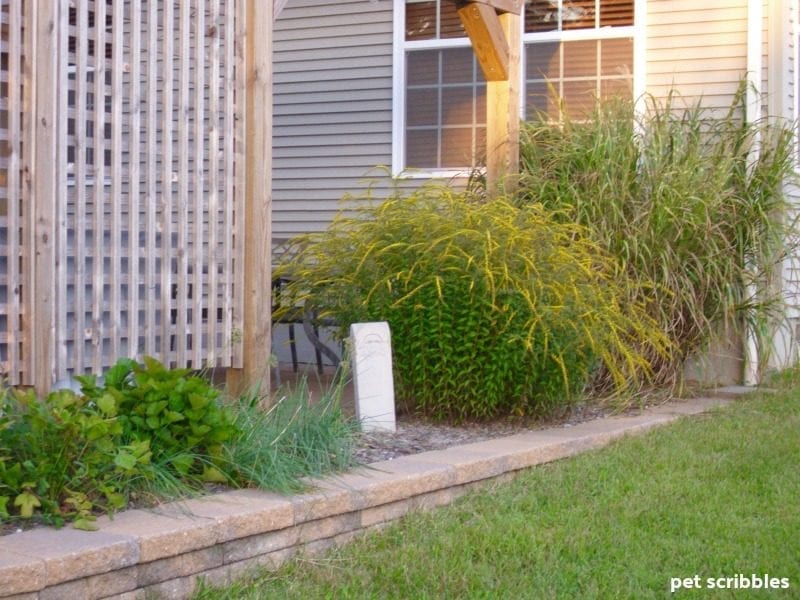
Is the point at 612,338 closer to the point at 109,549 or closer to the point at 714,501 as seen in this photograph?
the point at 714,501

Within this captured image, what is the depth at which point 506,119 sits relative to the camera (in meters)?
7.63

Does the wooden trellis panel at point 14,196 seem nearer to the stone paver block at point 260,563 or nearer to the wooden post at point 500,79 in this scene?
the stone paver block at point 260,563

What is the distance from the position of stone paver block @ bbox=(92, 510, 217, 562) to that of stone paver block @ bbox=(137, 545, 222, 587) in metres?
0.03

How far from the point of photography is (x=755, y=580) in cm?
379

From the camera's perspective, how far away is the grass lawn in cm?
368

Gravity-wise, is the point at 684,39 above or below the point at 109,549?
above

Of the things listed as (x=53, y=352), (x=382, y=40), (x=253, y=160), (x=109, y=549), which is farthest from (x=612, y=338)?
(x=382, y=40)

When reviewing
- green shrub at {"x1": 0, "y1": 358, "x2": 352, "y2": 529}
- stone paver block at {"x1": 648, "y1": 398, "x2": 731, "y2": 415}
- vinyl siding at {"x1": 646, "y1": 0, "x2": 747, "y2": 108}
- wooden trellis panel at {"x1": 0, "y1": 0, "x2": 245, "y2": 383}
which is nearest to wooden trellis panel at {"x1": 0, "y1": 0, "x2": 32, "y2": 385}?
wooden trellis panel at {"x1": 0, "y1": 0, "x2": 245, "y2": 383}

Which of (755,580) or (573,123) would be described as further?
(573,123)

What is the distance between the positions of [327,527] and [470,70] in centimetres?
598

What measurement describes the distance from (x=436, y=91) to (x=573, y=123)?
6.08 ft

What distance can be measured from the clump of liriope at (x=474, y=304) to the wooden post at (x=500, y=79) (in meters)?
1.21

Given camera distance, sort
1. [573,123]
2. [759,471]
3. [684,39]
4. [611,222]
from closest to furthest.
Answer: [759,471], [611,222], [573,123], [684,39]

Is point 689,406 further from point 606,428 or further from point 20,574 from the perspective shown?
point 20,574
